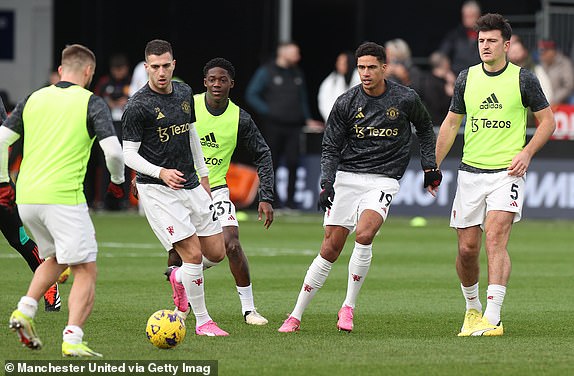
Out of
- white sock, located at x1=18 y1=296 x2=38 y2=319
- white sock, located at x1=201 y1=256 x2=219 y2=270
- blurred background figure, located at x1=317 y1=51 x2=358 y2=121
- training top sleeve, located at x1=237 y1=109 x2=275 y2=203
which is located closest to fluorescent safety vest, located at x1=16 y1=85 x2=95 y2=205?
white sock, located at x1=18 y1=296 x2=38 y2=319

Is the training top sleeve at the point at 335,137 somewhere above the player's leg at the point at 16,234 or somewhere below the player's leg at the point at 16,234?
above

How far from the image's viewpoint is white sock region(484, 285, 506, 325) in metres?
10.6

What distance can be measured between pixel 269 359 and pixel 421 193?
567 inches

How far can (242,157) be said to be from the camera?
2652 cm

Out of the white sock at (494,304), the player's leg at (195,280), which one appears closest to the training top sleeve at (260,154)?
the player's leg at (195,280)

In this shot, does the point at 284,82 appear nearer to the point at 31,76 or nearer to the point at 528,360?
the point at 31,76

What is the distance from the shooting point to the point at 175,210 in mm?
10180

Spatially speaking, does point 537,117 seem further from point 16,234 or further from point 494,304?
point 16,234

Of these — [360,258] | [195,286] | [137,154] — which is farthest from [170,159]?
[360,258]

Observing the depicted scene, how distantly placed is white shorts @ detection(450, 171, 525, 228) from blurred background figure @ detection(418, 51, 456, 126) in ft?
41.1

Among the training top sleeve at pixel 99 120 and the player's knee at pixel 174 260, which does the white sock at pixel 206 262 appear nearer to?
the player's knee at pixel 174 260

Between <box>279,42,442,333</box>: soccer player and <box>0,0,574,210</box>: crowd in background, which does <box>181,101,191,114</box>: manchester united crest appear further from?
<box>0,0,574,210</box>: crowd in background

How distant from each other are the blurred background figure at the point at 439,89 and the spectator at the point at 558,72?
200 centimetres

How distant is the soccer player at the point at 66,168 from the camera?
344 inches
